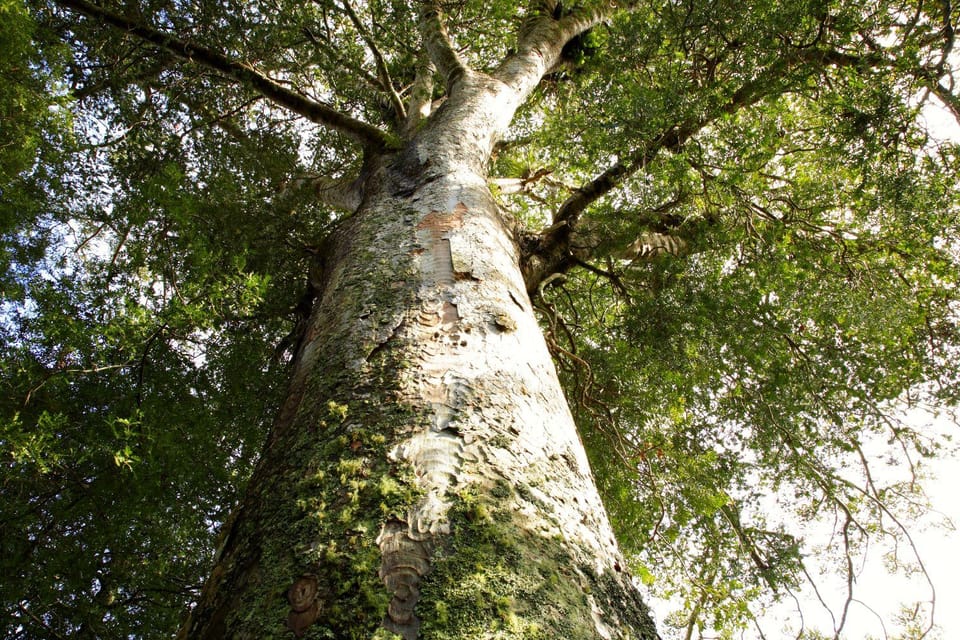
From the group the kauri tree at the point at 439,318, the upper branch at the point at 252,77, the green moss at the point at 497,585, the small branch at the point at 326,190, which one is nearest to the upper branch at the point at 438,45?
the kauri tree at the point at 439,318

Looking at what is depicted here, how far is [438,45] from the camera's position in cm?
543

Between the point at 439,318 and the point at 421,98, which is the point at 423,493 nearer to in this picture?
the point at 439,318

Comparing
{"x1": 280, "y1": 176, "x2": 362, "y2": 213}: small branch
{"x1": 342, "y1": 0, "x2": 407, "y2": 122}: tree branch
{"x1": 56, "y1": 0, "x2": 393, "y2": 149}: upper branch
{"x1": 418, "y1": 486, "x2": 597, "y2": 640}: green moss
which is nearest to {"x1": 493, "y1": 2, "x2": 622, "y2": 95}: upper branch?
{"x1": 342, "y1": 0, "x2": 407, "y2": 122}: tree branch

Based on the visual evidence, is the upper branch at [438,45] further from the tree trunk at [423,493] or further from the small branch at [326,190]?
the tree trunk at [423,493]

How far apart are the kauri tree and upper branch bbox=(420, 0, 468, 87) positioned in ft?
0.21

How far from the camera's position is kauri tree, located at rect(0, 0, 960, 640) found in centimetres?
117

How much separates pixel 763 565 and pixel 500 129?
4.72 m

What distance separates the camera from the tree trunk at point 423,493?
953 mm

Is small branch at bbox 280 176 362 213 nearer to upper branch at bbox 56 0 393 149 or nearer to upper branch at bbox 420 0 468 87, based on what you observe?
upper branch at bbox 56 0 393 149

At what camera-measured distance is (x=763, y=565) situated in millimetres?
5133

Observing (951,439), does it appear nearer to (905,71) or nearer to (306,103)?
(905,71)

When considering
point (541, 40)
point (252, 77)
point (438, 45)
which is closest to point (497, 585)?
point (252, 77)

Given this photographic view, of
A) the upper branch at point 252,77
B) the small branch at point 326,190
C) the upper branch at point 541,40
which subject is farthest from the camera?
the upper branch at point 541,40

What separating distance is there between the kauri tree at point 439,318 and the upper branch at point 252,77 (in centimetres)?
3
